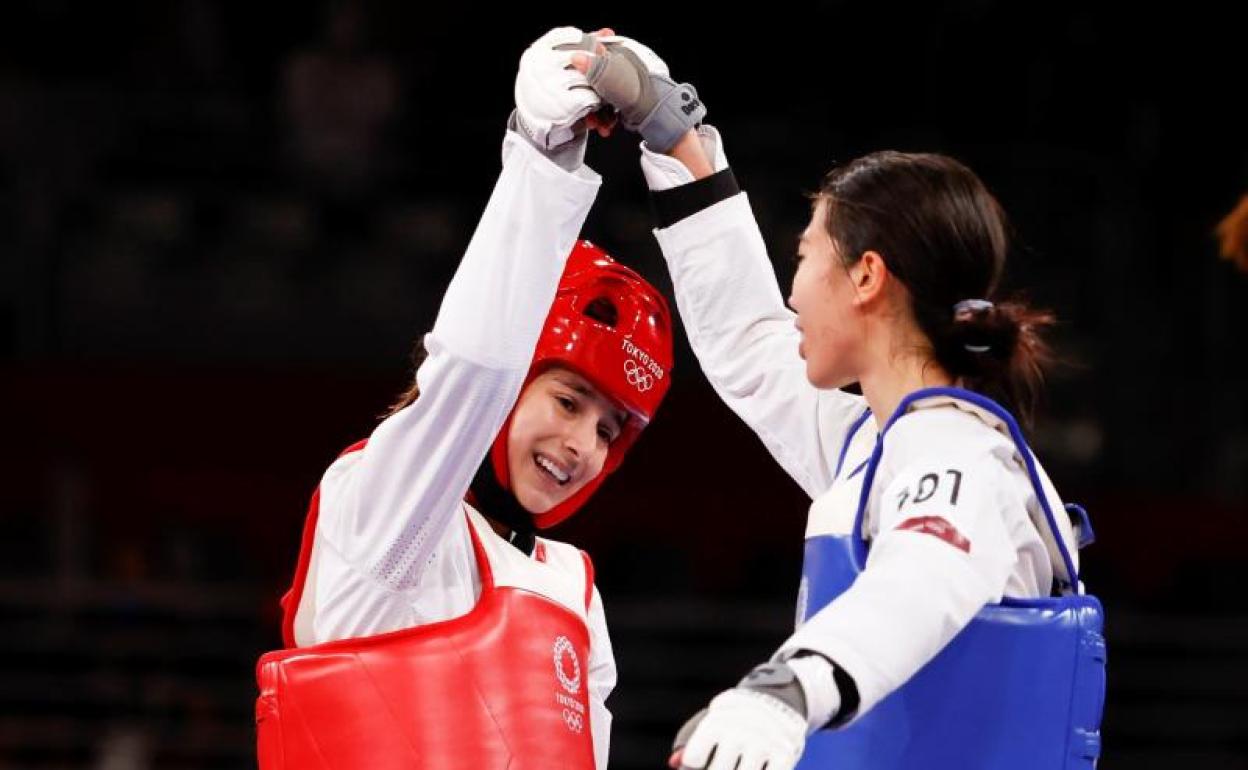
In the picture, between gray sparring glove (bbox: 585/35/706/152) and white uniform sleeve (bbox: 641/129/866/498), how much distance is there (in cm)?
9

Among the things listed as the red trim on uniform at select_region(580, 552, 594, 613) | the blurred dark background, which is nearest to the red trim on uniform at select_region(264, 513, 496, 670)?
the red trim on uniform at select_region(580, 552, 594, 613)

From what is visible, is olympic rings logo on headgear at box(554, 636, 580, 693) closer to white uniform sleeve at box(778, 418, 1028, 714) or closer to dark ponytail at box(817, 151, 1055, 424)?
white uniform sleeve at box(778, 418, 1028, 714)

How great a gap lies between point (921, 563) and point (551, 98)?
0.77 metres

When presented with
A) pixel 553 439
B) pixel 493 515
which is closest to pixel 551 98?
pixel 553 439

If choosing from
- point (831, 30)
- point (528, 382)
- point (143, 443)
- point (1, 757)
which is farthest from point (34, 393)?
point (528, 382)

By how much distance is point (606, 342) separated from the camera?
277 cm

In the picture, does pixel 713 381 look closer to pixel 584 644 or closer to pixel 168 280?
pixel 584 644

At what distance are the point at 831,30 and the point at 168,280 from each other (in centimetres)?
302

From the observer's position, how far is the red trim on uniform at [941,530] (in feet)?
7.14

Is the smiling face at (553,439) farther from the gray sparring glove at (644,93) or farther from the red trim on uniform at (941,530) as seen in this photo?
the red trim on uniform at (941,530)

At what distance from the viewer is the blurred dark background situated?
6387 millimetres

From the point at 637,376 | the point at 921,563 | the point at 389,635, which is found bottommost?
the point at 389,635

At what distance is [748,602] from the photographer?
6.68m

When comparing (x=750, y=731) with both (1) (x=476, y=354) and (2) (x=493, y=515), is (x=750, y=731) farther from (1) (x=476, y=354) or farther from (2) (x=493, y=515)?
(2) (x=493, y=515)
